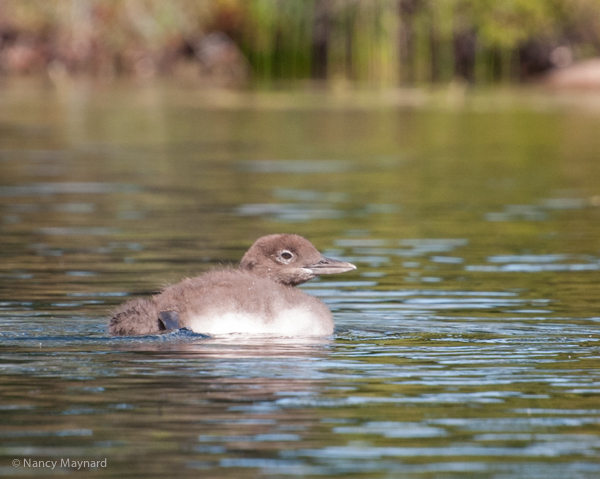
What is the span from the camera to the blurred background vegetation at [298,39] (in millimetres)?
51656

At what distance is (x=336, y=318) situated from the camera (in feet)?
30.2

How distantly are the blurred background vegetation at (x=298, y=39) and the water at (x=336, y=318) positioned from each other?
89.5 feet

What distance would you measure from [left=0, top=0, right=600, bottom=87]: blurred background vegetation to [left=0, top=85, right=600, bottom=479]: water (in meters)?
27.3

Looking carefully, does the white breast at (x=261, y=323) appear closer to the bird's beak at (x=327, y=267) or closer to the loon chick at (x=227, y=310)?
the loon chick at (x=227, y=310)

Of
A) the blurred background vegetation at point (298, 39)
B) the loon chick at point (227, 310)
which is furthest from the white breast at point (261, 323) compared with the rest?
the blurred background vegetation at point (298, 39)

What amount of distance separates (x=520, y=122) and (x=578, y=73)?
74.6 feet

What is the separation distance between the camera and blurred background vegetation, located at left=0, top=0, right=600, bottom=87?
51.7 metres

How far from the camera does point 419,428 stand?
6266mm

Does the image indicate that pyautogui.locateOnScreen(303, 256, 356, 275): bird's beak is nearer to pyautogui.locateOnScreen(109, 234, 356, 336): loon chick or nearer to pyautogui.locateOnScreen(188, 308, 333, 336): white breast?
pyautogui.locateOnScreen(109, 234, 356, 336): loon chick

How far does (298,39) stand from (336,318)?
158ft

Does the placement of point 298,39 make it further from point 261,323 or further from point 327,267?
point 261,323

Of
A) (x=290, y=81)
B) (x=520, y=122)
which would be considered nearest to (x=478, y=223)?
(x=520, y=122)

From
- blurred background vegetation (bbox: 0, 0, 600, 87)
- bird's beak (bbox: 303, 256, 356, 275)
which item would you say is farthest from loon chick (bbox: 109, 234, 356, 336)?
blurred background vegetation (bbox: 0, 0, 600, 87)

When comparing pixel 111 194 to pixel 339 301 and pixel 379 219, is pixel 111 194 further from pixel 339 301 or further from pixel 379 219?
pixel 339 301
